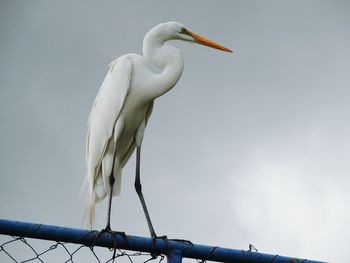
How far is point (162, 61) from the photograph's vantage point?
4656 millimetres

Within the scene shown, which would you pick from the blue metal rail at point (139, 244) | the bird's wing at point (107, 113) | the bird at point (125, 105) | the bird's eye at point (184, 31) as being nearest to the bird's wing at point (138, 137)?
the bird at point (125, 105)

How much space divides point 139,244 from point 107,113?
7.91ft

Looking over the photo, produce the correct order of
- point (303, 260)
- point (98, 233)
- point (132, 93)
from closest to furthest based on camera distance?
point (98, 233) < point (303, 260) < point (132, 93)

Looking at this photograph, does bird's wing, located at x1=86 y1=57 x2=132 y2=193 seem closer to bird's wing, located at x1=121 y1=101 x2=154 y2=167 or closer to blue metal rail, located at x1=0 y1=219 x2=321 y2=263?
bird's wing, located at x1=121 y1=101 x2=154 y2=167

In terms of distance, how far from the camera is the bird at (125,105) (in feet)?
15.1

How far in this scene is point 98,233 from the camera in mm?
2301

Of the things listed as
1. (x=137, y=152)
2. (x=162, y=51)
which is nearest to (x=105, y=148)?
(x=137, y=152)

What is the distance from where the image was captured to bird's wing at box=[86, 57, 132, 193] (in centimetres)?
465

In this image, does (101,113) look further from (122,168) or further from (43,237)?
(43,237)

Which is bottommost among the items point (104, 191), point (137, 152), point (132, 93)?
point (104, 191)

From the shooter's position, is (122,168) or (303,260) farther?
(122,168)

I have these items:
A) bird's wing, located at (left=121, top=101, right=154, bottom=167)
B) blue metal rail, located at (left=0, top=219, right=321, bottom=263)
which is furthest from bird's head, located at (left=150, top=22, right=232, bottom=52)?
blue metal rail, located at (left=0, top=219, right=321, bottom=263)

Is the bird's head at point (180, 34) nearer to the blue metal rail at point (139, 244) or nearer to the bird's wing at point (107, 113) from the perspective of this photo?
the bird's wing at point (107, 113)

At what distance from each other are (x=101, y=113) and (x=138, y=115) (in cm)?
27
